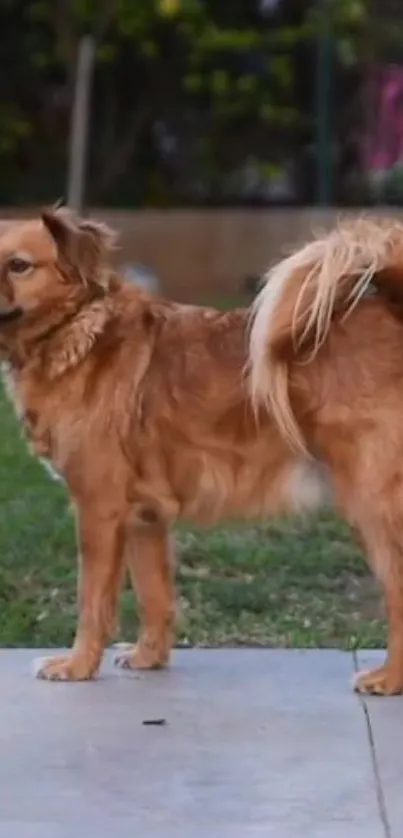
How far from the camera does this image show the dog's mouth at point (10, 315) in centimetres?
573

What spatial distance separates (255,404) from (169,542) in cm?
71

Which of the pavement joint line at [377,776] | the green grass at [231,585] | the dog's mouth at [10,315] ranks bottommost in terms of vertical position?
the green grass at [231,585]

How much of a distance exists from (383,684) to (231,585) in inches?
60.3

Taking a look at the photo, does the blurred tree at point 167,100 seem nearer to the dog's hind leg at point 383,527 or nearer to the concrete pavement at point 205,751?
the concrete pavement at point 205,751

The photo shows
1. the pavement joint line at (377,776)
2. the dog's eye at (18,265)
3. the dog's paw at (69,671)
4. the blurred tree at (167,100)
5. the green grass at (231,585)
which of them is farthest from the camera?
the blurred tree at (167,100)

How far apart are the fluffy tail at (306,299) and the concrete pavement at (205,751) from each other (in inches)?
32.7

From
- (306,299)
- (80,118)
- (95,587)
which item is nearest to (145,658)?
(95,587)

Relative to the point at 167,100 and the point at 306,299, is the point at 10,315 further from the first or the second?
the point at 167,100

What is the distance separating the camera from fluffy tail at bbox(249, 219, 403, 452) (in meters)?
5.58

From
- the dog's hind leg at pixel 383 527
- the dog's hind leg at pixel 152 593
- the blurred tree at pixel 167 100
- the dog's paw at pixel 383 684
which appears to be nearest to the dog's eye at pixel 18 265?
the dog's hind leg at pixel 152 593

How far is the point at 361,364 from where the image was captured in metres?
5.62

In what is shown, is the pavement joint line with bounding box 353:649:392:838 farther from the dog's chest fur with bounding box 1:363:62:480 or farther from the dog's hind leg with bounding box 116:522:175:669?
the dog's chest fur with bounding box 1:363:62:480

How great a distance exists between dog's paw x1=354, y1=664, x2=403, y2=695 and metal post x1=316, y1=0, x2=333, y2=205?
39.7 feet

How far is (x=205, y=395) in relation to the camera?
18.9ft
